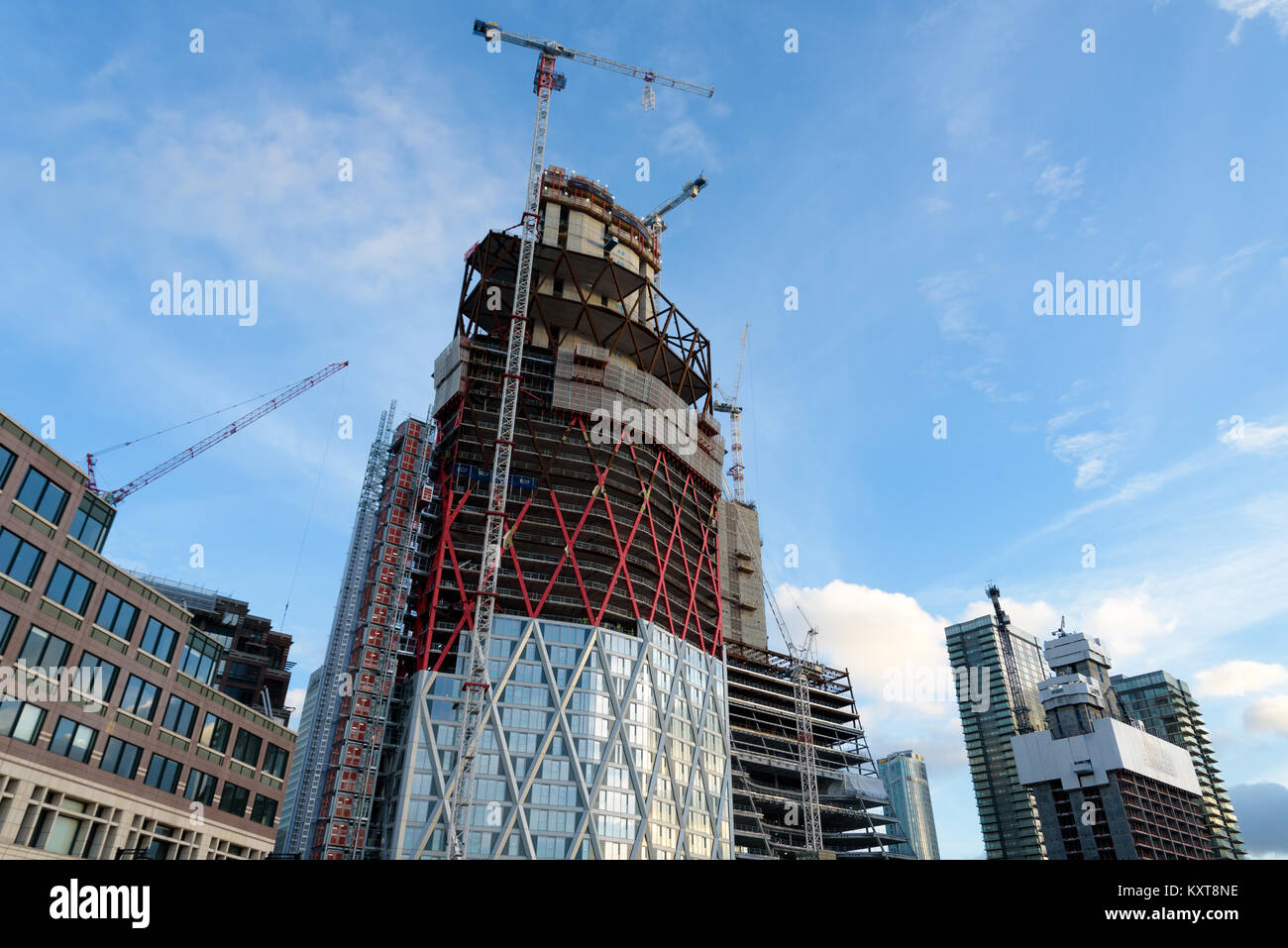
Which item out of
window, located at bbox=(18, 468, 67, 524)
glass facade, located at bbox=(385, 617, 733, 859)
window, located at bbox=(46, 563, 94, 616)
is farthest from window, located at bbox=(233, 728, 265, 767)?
glass facade, located at bbox=(385, 617, 733, 859)

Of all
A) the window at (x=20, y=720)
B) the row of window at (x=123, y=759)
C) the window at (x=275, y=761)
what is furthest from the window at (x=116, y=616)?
the window at (x=275, y=761)

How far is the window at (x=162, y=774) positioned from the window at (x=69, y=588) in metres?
13.4

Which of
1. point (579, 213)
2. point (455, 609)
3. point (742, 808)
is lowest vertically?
point (742, 808)

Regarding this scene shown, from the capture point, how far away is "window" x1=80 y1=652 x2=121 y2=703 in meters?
54.8

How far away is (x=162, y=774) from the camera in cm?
6247

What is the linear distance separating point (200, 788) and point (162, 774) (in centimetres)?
535

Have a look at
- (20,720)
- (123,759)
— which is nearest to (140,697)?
(123,759)

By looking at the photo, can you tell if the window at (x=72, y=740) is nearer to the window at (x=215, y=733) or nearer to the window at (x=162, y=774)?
the window at (x=162, y=774)

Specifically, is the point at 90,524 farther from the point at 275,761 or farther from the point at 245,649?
the point at 245,649
